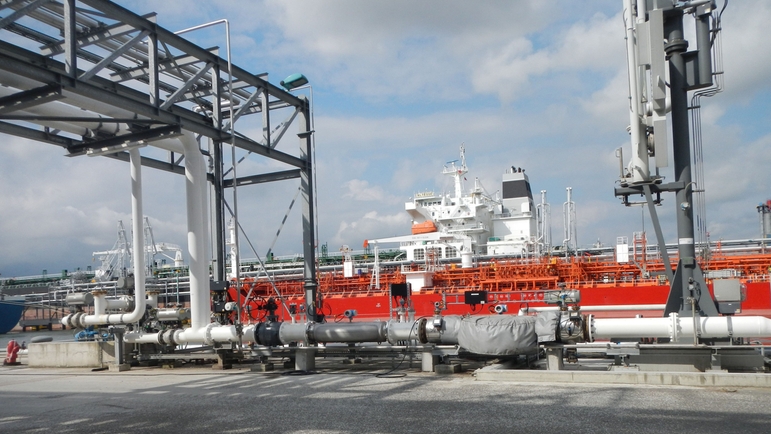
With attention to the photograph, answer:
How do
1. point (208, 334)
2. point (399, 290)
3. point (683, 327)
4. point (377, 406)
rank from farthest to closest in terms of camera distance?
point (399, 290), point (208, 334), point (683, 327), point (377, 406)

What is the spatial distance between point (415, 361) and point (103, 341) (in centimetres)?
725

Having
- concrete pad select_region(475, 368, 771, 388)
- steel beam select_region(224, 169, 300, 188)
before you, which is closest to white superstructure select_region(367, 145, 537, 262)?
steel beam select_region(224, 169, 300, 188)

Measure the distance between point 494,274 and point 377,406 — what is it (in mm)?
23910

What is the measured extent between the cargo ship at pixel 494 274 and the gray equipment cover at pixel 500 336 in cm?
106

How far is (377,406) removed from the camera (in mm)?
7641

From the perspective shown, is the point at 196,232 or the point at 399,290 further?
the point at 399,290

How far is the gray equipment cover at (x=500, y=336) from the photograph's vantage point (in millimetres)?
9531

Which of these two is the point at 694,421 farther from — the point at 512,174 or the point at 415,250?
the point at 512,174

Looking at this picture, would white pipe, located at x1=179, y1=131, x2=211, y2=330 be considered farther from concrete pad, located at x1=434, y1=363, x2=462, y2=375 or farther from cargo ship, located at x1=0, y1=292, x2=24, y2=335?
cargo ship, located at x1=0, y1=292, x2=24, y2=335

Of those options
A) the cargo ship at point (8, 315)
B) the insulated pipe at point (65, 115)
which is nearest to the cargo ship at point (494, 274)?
the insulated pipe at point (65, 115)

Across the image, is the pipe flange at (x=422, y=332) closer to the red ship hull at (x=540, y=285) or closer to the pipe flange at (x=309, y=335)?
the pipe flange at (x=309, y=335)

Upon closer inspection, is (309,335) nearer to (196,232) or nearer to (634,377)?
(196,232)

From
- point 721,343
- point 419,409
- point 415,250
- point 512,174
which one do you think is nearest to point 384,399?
point 419,409

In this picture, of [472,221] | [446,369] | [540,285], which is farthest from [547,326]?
[472,221]
